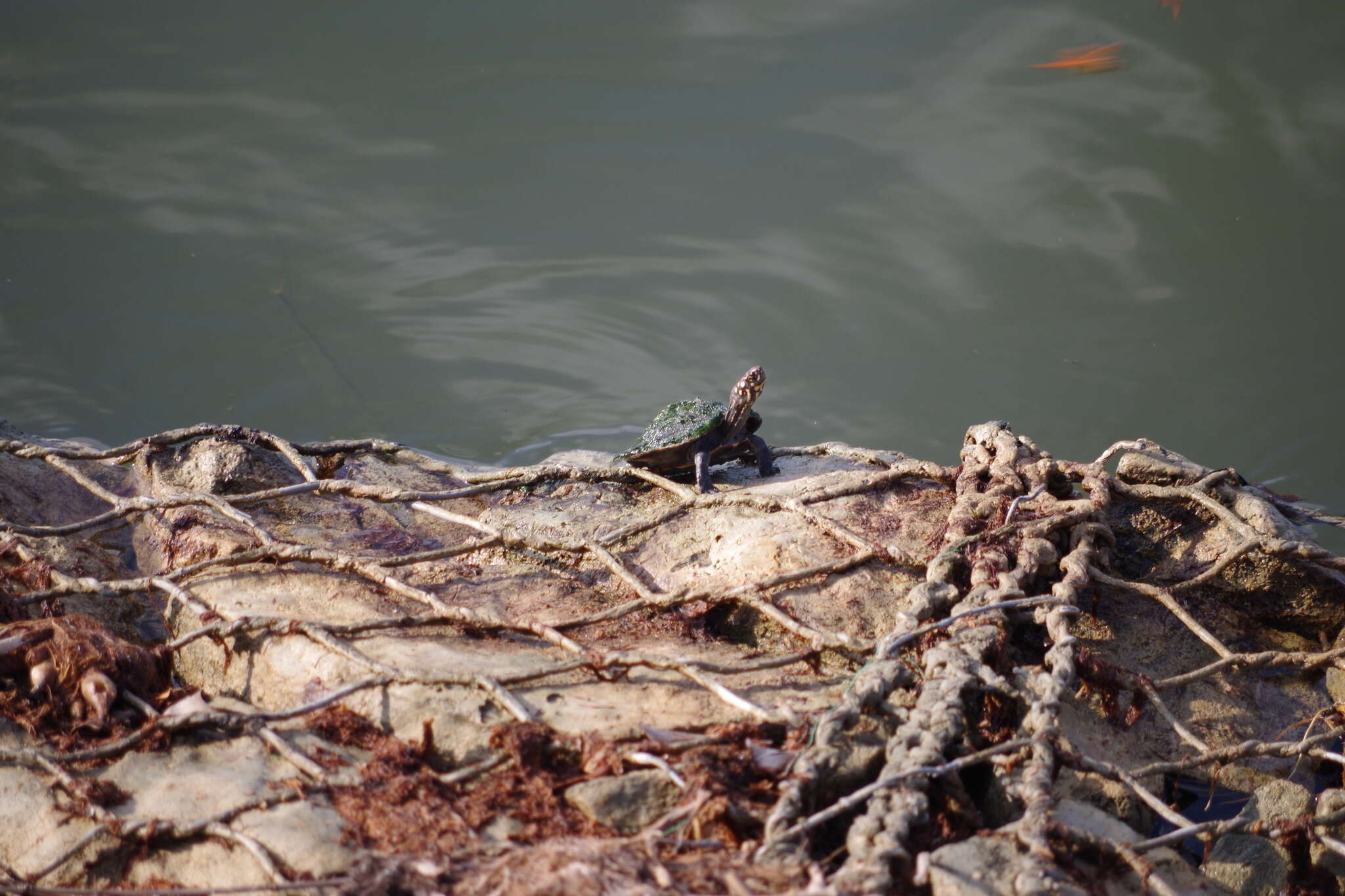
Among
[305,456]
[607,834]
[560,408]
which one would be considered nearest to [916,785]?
[607,834]

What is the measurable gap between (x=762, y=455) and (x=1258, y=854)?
2.15 metres

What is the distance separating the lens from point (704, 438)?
12.2 feet

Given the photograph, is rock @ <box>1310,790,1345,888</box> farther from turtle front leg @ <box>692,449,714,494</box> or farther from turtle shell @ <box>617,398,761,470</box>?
turtle shell @ <box>617,398,761,470</box>

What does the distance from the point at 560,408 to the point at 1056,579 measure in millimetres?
3518

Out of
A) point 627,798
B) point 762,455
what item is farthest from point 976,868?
point 762,455

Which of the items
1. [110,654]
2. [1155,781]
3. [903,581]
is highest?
[110,654]

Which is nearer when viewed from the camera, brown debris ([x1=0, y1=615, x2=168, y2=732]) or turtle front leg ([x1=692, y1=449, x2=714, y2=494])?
brown debris ([x1=0, y1=615, x2=168, y2=732])

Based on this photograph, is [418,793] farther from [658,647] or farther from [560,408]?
[560,408]

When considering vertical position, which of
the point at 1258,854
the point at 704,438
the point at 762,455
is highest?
the point at 704,438

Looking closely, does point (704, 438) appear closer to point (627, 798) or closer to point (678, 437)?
point (678, 437)

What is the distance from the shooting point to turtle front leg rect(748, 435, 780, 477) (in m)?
3.87

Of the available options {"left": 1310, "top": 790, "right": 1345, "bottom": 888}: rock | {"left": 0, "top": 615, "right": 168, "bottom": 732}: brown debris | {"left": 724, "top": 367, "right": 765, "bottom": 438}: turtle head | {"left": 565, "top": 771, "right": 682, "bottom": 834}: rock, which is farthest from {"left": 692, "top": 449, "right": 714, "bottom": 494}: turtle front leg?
{"left": 1310, "top": 790, "right": 1345, "bottom": 888}: rock

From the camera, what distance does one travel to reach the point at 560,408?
5602 mm

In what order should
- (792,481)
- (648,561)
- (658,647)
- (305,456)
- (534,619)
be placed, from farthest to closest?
(305,456)
(792,481)
(648,561)
(534,619)
(658,647)
